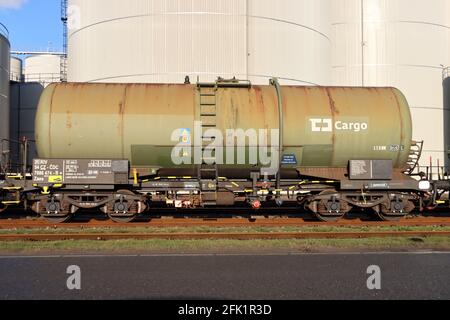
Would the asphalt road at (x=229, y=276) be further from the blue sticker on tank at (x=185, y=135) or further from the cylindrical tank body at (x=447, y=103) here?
the cylindrical tank body at (x=447, y=103)

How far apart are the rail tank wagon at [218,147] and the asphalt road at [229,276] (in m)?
4.33

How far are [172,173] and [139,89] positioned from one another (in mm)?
2769

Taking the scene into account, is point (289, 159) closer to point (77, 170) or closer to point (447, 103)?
point (77, 170)

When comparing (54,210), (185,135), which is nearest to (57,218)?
(54,210)

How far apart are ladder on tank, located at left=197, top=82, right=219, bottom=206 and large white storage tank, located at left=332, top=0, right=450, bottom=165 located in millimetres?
19893

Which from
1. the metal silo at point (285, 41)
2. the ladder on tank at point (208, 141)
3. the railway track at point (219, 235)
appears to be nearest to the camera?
the railway track at point (219, 235)

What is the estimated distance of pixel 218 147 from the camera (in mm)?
12219

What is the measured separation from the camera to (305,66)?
25875mm

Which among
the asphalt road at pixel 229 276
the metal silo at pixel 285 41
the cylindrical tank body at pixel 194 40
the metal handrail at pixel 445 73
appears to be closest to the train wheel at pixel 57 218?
the asphalt road at pixel 229 276

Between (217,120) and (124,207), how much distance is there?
13.0 ft

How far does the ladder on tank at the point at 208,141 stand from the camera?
1216 centimetres

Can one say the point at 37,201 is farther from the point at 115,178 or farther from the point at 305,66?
the point at 305,66

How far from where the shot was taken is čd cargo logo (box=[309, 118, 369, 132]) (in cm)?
1245
